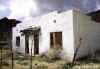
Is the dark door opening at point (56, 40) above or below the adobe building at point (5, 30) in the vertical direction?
below

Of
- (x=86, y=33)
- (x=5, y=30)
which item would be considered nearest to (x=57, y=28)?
(x=86, y=33)

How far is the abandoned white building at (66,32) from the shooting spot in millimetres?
7828

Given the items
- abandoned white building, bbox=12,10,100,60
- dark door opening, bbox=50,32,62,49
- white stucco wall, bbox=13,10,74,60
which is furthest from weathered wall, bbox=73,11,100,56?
dark door opening, bbox=50,32,62,49

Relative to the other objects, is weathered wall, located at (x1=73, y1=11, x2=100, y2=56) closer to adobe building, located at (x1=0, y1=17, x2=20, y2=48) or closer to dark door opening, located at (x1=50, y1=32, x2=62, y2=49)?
dark door opening, located at (x1=50, y1=32, x2=62, y2=49)

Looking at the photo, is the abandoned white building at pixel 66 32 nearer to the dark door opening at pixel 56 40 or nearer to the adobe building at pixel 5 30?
the dark door opening at pixel 56 40

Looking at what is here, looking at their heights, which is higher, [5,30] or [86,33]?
[5,30]

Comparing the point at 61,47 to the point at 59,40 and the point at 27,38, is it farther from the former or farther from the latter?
the point at 27,38

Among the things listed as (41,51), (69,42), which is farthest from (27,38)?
(69,42)

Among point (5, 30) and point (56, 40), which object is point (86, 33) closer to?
point (56, 40)

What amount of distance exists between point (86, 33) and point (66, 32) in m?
2.00

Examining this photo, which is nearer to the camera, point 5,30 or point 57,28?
point 57,28

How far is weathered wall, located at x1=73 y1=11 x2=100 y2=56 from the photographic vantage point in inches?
315

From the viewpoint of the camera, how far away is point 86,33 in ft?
29.3

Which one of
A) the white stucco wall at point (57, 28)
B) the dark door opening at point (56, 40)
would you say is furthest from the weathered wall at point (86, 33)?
the dark door opening at point (56, 40)
